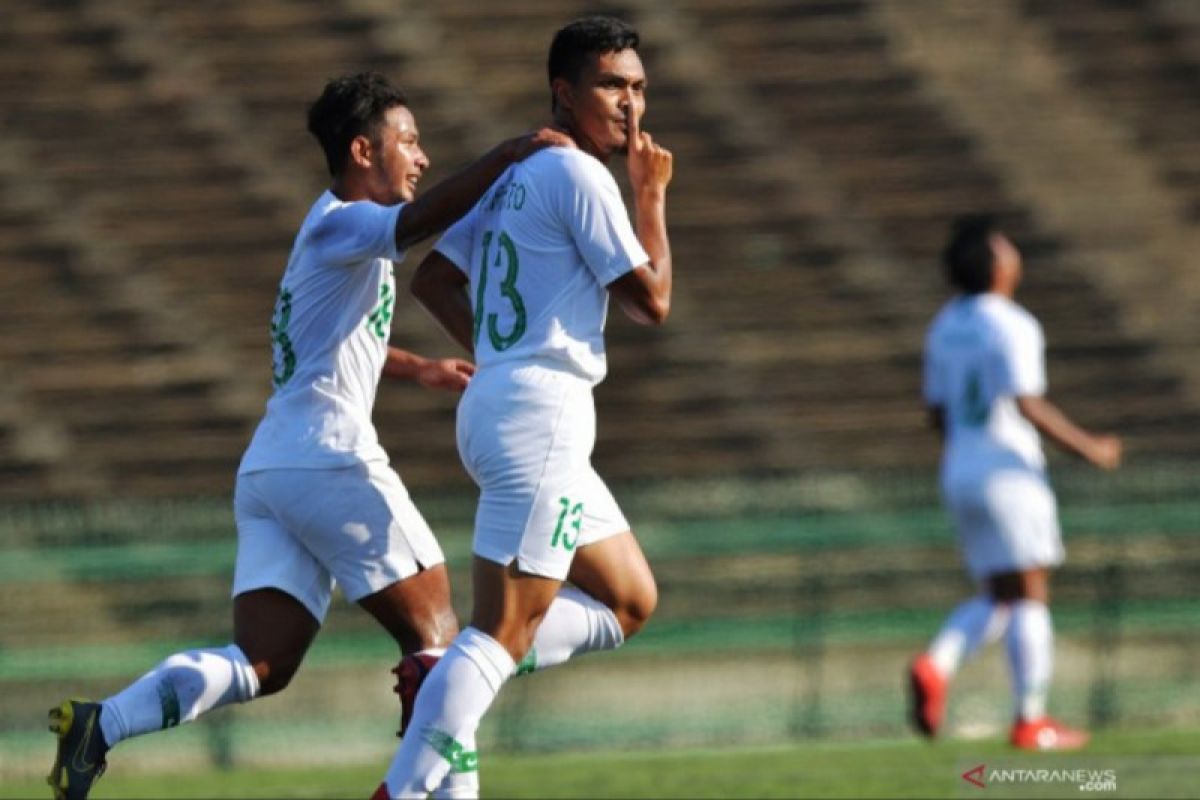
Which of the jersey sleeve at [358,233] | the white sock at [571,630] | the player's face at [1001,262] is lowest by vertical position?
the white sock at [571,630]

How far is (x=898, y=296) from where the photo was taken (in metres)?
12.6

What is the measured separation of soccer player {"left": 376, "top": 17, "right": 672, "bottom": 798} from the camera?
469 cm

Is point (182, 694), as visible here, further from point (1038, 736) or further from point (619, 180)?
point (619, 180)

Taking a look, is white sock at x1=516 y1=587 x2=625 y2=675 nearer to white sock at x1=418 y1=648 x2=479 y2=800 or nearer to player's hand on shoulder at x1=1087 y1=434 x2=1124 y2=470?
white sock at x1=418 y1=648 x2=479 y2=800

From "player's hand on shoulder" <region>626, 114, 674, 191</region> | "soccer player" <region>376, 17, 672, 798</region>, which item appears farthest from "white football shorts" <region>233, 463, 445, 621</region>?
"player's hand on shoulder" <region>626, 114, 674, 191</region>

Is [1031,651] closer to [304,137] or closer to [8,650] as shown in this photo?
[8,650]

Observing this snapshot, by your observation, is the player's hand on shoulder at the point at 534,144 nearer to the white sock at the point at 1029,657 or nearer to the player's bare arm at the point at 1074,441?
the player's bare arm at the point at 1074,441

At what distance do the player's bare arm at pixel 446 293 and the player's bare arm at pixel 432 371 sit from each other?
10.1 inches

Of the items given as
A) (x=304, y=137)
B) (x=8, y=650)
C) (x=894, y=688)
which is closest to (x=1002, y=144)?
(x=304, y=137)

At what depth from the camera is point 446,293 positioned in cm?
541

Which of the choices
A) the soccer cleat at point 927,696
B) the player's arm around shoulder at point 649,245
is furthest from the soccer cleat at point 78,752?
the soccer cleat at point 927,696

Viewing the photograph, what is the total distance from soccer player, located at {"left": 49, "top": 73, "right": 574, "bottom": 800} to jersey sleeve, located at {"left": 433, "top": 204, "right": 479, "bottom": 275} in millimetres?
180

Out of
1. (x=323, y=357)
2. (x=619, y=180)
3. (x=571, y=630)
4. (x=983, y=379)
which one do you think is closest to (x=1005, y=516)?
(x=983, y=379)

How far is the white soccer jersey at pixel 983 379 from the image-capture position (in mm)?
6688
